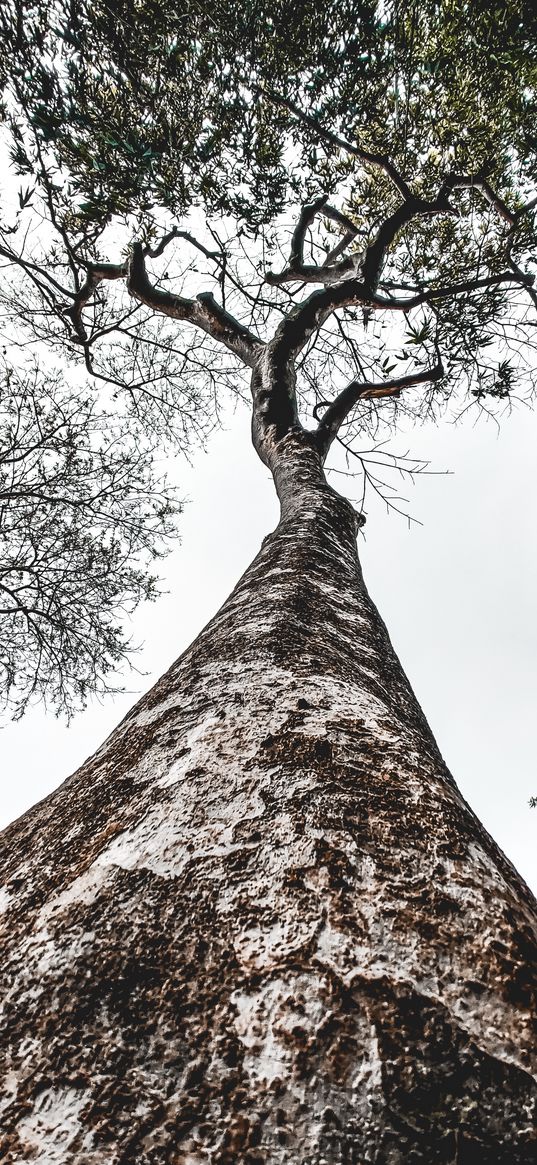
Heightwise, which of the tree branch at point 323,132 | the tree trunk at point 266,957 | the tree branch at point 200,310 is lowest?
the tree trunk at point 266,957

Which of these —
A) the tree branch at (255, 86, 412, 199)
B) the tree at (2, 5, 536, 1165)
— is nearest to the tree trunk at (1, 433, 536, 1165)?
the tree at (2, 5, 536, 1165)

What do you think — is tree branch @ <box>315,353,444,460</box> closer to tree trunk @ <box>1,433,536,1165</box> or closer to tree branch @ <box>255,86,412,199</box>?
tree branch @ <box>255,86,412,199</box>

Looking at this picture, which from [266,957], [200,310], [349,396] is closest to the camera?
[266,957]

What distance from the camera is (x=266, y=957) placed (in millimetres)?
662

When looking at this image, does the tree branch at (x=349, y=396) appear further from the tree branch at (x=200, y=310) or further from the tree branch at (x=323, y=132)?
the tree branch at (x=323, y=132)

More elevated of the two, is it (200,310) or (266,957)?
(200,310)

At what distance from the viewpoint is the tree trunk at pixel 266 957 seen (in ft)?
1.73

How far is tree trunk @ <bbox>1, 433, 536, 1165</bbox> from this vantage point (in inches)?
20.7

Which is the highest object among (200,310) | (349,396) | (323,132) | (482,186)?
(482,186)

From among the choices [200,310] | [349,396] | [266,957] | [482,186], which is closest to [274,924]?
[266,957]

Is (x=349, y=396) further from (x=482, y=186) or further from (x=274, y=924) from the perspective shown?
(x=274, y=924)

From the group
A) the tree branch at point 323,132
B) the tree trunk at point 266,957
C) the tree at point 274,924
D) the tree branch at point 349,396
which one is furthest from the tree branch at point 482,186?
the tree trunk at point 266,957

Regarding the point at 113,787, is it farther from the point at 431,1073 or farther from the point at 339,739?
the point at 431,1073

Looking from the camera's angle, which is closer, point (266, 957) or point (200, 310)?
point (266, 957)
